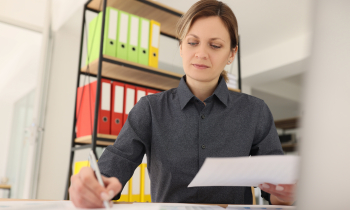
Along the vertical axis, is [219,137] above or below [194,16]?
below

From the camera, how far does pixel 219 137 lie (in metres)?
0.93

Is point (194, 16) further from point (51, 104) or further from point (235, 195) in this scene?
point (51, 104)

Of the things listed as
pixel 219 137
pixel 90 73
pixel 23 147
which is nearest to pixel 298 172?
pixel 219 137

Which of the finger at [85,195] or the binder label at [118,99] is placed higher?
the binder label at [118,99]

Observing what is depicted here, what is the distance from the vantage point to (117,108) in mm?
1824

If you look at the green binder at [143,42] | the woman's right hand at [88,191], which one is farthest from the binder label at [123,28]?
the woman's right hand at [88,191]

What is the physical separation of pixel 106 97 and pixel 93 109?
0.36 feet

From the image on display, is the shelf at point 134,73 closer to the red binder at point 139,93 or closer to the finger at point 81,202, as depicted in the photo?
the red binder at point 139,93

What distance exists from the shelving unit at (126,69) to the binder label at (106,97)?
8 centimetres

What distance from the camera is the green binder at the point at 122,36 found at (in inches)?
74.0

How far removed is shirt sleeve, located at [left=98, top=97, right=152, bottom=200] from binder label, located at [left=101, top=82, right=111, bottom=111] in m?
0.89

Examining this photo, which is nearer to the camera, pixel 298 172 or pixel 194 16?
pixel 298 172

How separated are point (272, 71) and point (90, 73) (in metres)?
3.17

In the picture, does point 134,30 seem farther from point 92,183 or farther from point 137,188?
point 92,183
